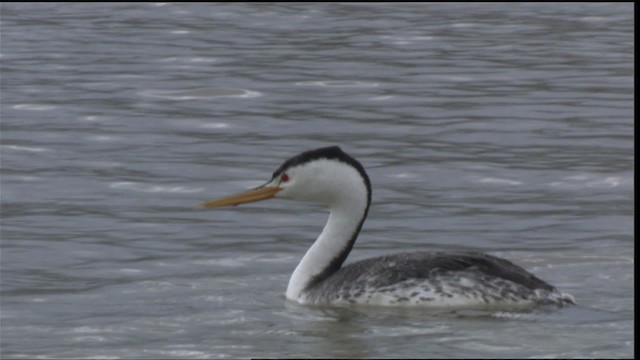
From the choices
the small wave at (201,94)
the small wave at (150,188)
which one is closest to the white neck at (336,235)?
the small wave at (150,188)

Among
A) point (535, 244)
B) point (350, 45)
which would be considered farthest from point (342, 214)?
point (350, 45)

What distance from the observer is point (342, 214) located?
44.8 ft

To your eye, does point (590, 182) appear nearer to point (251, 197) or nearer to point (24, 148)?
point (251, 197)

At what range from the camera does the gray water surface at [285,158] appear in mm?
12422

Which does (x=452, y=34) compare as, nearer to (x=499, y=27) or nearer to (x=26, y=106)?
(x=499, y=27)

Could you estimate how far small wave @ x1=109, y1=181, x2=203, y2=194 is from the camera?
59.5ft

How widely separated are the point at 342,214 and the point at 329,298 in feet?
2.42

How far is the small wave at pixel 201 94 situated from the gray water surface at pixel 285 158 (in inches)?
2.5

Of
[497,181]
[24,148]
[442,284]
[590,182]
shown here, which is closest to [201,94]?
[24,148]

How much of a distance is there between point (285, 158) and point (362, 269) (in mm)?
6510

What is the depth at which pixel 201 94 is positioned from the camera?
24172 mm

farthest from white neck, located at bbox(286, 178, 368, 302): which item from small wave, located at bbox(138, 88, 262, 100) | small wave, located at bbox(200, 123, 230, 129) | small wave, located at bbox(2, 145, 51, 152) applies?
small wave, located at bbox(138, 88, 262, 100)

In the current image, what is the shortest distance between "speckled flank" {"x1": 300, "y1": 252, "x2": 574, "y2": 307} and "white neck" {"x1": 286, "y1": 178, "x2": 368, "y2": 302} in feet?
1.20

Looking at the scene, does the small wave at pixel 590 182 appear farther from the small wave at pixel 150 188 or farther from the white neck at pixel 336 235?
the white neck at pixel 336 235
